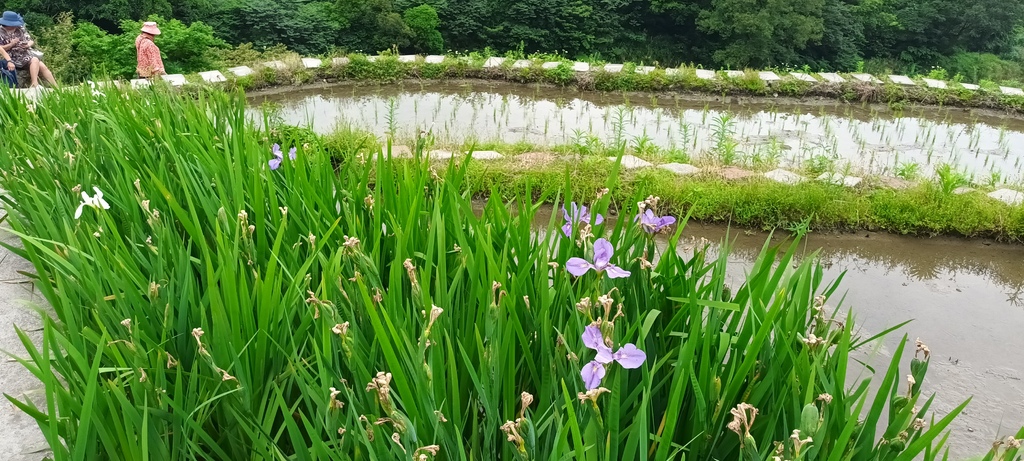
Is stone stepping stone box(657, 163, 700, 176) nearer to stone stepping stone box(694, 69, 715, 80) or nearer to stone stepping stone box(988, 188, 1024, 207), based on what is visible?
stone stepping stone box(988, 188, 1024, 207)

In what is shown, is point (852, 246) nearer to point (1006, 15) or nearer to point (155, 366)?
point (155, 366)

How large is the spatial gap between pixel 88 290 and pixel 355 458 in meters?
0.78

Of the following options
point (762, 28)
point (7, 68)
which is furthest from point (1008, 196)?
point (762, 28)

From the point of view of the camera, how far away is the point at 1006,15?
1523 centimetres

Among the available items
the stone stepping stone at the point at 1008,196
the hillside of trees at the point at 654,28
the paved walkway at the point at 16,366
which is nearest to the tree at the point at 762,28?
the hillside of trees at the point at 654,28

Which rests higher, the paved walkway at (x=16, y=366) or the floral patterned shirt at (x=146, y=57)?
the floral patterned shirt at (x=146, y=57)

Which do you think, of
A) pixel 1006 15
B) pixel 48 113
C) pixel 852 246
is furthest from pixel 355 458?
pixel 1006 15

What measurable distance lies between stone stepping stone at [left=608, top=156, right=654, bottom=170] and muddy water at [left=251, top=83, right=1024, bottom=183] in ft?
1.43

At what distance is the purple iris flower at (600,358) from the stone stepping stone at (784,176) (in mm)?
3655

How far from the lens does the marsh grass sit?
955 millimetres

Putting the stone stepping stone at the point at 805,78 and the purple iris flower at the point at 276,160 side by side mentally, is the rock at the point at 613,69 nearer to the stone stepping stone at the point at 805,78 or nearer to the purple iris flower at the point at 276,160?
the stone stepping stone at the point at 805,78

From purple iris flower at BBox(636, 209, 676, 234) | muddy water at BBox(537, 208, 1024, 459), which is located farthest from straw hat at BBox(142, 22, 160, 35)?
purple iris flower at BBox(636, 209, 676, 234)

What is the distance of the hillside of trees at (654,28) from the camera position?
39.6 ft

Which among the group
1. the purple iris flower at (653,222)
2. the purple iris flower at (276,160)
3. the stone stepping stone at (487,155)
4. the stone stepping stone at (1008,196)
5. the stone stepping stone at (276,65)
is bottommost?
the stone stepping stone at (1008,196)
